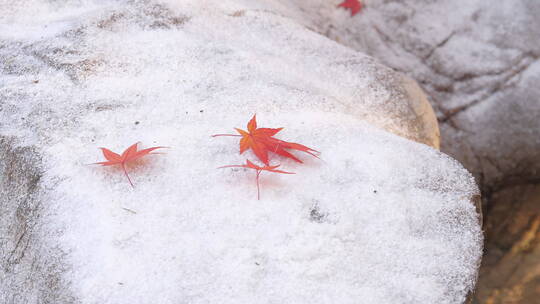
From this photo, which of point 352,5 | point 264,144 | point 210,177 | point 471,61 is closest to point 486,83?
point 471,61

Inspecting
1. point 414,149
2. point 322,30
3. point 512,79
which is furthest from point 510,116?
point 414,149

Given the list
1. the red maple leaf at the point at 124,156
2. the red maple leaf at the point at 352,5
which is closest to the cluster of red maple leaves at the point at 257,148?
the red maple leaf at the point at 124,156

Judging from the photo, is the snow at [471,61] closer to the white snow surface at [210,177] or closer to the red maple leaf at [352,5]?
the red maple leaf at [352,5]

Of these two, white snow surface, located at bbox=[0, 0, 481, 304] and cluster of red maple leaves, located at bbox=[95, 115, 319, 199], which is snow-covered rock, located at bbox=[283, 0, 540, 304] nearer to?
white snow surface, located at bbox=[0, 0, 481, 304]

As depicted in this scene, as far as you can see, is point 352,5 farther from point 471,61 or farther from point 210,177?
point 210,177

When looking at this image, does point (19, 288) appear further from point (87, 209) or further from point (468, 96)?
point (468, 96)

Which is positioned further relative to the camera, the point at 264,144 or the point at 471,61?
the point at 471,61
